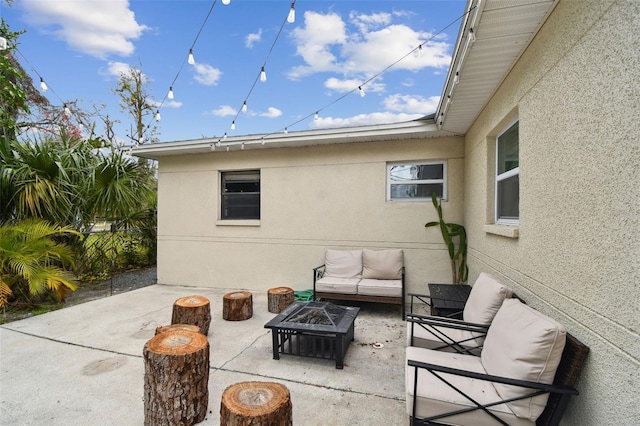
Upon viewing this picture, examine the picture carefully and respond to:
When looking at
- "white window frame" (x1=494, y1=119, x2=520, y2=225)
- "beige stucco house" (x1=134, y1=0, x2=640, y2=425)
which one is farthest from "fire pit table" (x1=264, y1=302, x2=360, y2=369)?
"white window frame" (x1=494, y1=119, x2=520, y2=225)

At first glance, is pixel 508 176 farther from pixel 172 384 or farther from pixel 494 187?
pixel 172 384

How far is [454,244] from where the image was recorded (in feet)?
18.6

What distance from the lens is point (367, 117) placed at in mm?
9969

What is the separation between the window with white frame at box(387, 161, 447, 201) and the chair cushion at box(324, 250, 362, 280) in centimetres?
136

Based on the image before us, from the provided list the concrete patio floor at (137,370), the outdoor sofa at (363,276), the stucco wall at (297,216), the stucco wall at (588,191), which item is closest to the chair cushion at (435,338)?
the concrete patio floor at (137,370)

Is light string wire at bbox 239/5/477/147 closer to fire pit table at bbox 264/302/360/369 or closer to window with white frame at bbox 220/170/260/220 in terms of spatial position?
window with white frame at bbox 220/170/260/220

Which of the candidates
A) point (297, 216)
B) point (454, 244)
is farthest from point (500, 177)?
point (297, 216)

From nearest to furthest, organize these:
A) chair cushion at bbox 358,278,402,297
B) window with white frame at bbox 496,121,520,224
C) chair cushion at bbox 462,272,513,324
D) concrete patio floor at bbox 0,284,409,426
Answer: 1. concrete patio floor at bbox 0,284,409,426
2. chair cushion at bbox 462,272,513,324
3. window with white frame at bbox 496,121,520,224
4. chair cushion at bbox 358,278,402,297

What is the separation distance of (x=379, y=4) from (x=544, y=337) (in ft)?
17.0

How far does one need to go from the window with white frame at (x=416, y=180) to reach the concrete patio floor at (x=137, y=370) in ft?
7.60

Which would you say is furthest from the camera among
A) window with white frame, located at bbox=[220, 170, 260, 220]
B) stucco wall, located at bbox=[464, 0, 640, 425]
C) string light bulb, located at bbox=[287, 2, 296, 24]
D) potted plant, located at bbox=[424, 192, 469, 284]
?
window with white frame, located at bbox=[220, 170, 260, 220]

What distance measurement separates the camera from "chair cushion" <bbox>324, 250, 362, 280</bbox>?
5770mm

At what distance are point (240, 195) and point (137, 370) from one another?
14.6ft

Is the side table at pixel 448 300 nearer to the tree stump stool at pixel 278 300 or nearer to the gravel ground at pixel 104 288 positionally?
the tree stump stool at pixel 278 300
